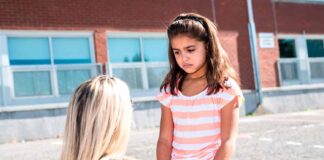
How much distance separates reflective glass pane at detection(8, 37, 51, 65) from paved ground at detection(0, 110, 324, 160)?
6.69ft

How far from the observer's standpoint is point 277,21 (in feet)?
51.3

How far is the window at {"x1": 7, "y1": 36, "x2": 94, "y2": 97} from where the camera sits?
10.9 meters

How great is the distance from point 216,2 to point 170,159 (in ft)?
39.0

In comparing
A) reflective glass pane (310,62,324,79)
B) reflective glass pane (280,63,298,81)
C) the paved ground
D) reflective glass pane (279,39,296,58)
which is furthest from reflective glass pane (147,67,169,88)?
reflective glass pane (310,62,324,79)

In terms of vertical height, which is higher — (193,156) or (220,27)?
(220,27)

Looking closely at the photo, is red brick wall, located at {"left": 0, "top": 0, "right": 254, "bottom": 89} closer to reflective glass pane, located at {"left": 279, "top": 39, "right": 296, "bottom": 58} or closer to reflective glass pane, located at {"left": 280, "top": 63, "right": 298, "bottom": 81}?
reflective glass pane, located at {"left": 280, "top": 63, "right": 298, "bottom": 81}

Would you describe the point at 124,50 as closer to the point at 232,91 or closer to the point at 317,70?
the point at 317,70

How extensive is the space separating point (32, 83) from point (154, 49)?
372 centimetres

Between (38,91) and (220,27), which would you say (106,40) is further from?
(220,27)

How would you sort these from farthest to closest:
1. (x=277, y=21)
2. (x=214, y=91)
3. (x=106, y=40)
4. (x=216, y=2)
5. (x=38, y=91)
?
(x=277, y=21), (x=216, y=2), (x=106, y=40), (x=38, y=91), (x=214, y=91)

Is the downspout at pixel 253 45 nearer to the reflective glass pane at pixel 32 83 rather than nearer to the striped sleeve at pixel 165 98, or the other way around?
the reflective glass pane at pixel 32 83

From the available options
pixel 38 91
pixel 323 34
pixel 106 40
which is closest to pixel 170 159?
pixel 38 91

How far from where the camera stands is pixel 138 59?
12.8 m

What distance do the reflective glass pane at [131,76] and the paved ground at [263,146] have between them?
9.20 ft
